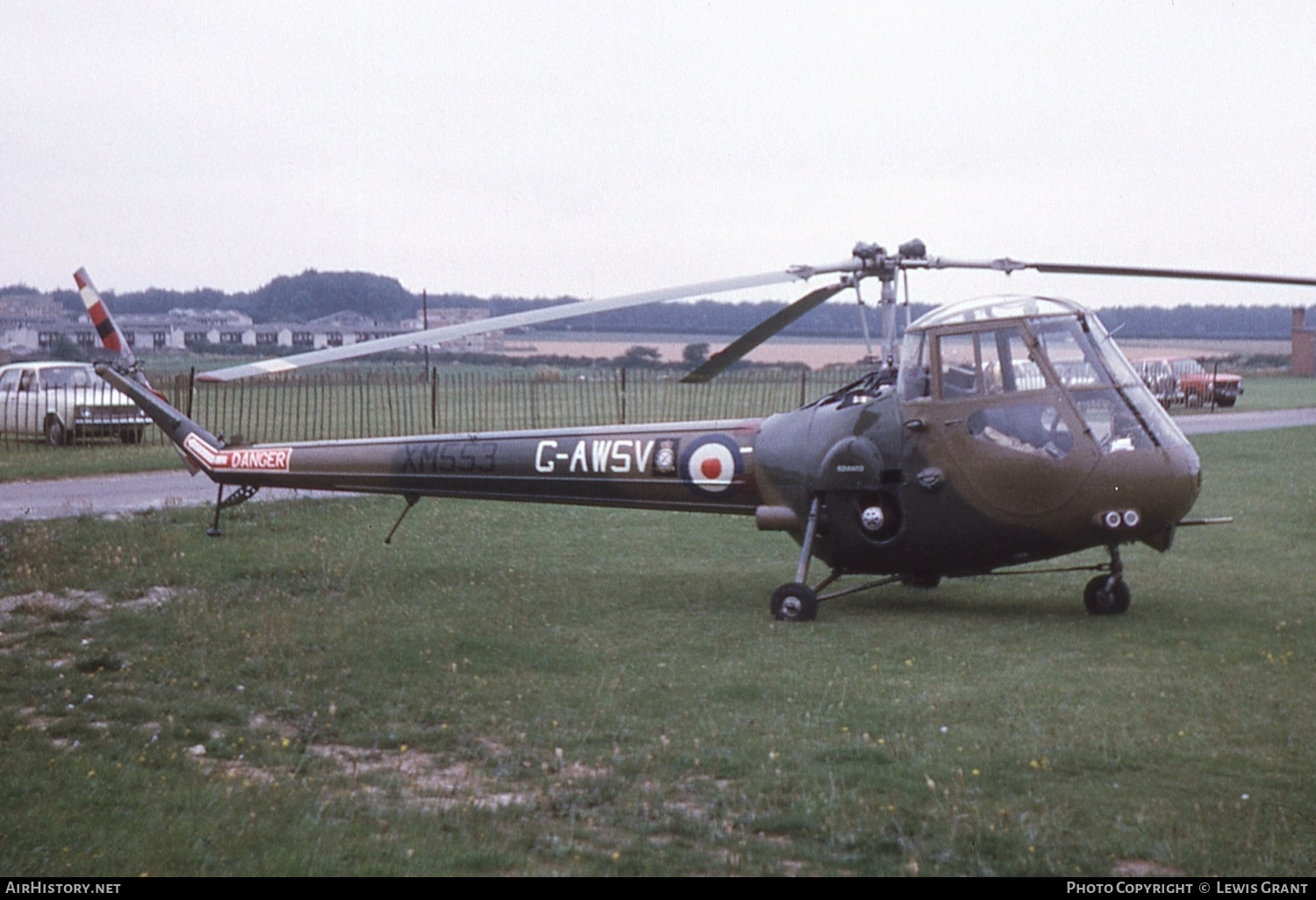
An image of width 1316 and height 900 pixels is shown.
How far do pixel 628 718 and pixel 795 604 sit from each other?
3403 mm

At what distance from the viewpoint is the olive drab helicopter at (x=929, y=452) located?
10.4m

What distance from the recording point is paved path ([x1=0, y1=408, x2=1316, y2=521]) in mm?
17469

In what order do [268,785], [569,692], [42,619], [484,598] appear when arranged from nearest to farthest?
[268,785] → [569,692] → [42,619] → [484,598]

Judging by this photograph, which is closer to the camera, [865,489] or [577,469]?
[865,489]

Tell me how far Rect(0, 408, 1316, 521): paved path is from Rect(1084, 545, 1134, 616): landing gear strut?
36.9 feet

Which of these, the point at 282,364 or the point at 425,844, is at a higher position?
the point at 282,364

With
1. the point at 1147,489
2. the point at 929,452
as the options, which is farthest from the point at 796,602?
the point at 1147,489

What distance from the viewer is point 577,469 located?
12555 mm

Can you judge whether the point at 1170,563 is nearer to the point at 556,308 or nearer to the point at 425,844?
Result: the point at 556,308

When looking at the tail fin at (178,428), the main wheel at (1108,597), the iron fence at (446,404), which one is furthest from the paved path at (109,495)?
the main wheel at (1108,597)

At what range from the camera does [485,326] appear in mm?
9906

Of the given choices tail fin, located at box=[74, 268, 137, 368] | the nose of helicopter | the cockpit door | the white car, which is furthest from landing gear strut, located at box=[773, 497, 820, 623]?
the white car
